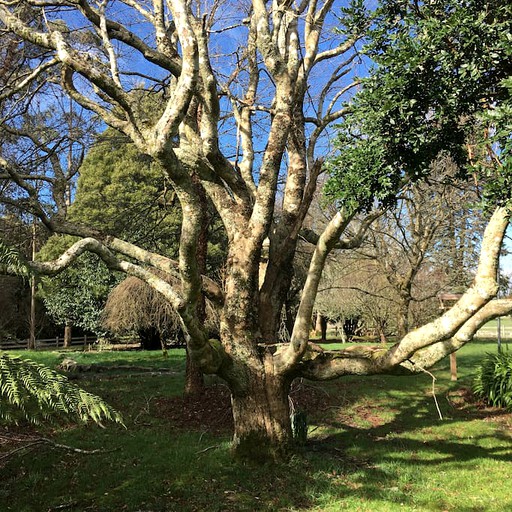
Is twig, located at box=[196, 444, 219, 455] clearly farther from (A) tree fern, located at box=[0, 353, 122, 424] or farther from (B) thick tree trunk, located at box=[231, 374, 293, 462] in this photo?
(A) tree fern, located at box=[0, 353, 122, 424]

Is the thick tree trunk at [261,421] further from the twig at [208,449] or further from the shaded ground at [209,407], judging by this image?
the shaded ground at [209,407]

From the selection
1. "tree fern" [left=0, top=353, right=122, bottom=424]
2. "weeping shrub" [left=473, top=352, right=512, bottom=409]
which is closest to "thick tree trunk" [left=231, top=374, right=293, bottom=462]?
"tree fern" [left=0, top=353, right=122, bottom=424]

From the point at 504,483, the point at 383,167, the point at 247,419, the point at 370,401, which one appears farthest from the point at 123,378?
the point at 383,167

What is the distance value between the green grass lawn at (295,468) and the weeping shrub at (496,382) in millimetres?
587

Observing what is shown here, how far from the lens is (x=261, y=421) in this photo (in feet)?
20.1

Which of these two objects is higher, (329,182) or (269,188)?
(269,188)

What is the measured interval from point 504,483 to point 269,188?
187 inches

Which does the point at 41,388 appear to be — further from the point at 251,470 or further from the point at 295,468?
the point at 295,468

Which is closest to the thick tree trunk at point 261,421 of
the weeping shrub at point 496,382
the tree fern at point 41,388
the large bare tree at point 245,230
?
the large bare tree at point 245,230

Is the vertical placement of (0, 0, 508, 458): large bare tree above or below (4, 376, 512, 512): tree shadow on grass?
above

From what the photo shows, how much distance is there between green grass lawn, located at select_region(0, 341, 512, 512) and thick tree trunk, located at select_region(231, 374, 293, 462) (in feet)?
0.66

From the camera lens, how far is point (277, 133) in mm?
6629

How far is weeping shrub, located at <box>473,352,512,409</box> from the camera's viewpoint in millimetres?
9883

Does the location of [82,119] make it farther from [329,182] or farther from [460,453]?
[460,453]
